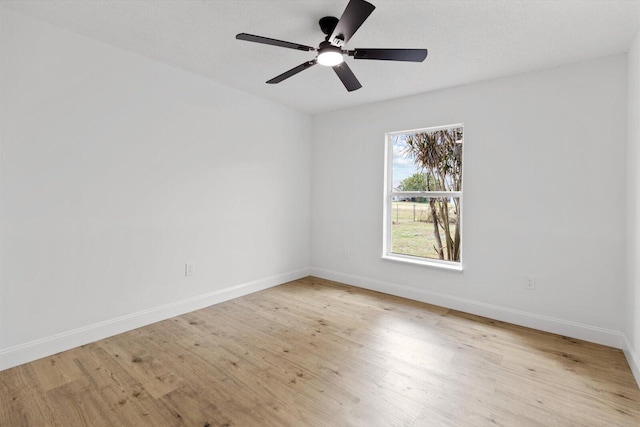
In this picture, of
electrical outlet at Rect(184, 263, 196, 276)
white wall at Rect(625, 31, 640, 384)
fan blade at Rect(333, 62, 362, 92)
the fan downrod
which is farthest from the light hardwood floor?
the fan downrod

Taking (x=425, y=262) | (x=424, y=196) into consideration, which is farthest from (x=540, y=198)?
(x=425, y=262)

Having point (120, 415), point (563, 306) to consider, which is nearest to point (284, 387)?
point (120, 415)

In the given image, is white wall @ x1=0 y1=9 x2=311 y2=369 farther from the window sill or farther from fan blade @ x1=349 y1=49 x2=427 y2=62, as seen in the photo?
fan blade @ x1=349 y1=49 x2=427 y2=62

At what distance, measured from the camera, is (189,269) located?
3.21 meters

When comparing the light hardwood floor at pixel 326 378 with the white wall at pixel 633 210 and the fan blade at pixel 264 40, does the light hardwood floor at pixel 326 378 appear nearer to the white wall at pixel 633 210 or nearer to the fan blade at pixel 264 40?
the white wall at pixel 633 210

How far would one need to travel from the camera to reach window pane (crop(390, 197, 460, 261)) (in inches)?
139

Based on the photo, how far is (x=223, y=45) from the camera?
2.55m

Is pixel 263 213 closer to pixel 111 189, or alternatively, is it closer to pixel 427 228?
pixel 111 189

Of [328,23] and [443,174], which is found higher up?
[328,23]

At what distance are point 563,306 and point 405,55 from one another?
2.61 meters

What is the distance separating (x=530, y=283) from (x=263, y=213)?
305 centimetres

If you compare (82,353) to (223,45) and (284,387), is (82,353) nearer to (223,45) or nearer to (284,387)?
(284,387)

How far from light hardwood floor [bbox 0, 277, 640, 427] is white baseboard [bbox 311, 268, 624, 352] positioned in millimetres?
95

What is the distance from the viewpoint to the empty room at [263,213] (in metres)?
1.95
